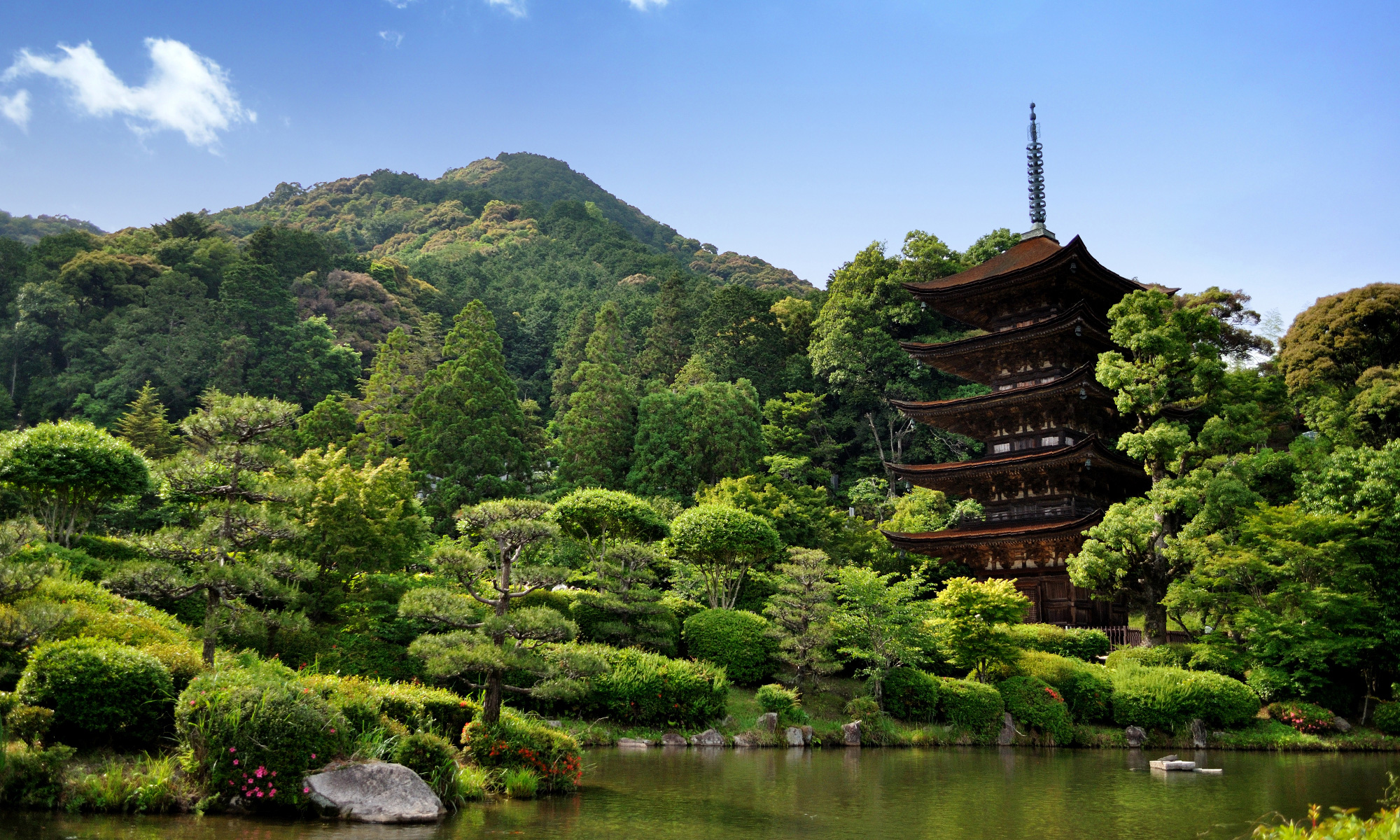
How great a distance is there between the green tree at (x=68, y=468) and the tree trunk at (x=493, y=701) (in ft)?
39.8

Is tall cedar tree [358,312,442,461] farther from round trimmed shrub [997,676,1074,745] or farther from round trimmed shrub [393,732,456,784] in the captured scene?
round trimmed shrub [393,732,456,784]

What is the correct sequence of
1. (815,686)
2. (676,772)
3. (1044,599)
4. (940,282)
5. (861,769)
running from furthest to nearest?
1. (940,282)
2. (1044,599)
3. (815,686)
4. (861,769)
5. (676,772)

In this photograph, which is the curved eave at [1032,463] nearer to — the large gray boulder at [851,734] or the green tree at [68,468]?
the large gray boulder at [851,734]

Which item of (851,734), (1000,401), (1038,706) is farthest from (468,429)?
(1038,706)

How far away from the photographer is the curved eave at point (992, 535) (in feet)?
99.2

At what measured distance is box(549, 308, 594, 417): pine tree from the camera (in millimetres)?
57406

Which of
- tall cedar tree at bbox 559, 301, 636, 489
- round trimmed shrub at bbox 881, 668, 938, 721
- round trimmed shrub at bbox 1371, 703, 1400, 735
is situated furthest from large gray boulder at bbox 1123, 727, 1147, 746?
tall cedar tree at bbox 559, 301, 636, 489

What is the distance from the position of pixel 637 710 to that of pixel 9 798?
12.1m

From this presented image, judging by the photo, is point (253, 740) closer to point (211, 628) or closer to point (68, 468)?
point (211, 628)

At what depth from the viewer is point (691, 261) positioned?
367ft

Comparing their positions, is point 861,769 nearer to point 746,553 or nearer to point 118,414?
point 746,553

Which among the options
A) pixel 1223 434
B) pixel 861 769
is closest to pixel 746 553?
pixel 861 769

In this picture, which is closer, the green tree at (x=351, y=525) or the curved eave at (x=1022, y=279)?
the green tree at (x=351, y=525)

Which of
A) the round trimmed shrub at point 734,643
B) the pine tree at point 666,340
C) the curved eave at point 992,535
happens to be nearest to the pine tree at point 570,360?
the pine tree at point 666,340
